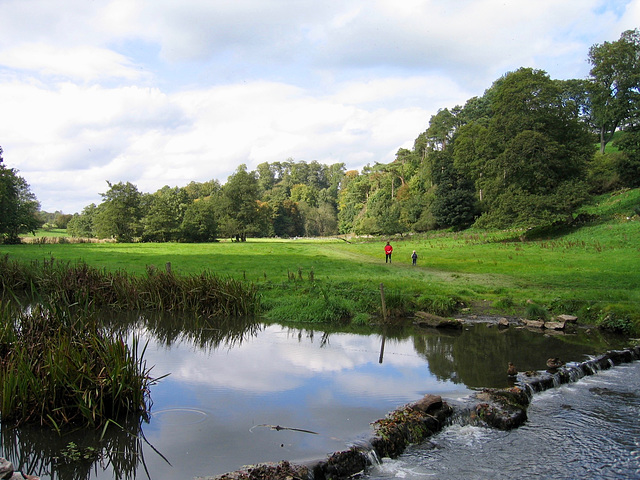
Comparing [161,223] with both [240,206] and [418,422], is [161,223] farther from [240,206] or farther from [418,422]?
[418,422]

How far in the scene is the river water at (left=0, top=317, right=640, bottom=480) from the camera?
7066mm

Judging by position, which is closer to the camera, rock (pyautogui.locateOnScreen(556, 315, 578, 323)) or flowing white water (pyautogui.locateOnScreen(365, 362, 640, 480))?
flowing white water (pyautogui.locateOnScreen(365, 362, 640, 480))

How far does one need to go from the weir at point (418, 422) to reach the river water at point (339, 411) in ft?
0.65

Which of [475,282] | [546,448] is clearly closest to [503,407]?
[546,448]

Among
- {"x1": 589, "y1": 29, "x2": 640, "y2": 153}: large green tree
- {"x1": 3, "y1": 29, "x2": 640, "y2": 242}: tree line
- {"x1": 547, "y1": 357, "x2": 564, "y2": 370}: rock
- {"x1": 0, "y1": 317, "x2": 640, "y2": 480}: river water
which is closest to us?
{"x1": 0, "y1": 317, "x2": 640, "y2": 480}: river water

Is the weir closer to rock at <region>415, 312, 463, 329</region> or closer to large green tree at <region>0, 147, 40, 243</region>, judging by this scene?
rock at <region>415, 312, 463, 329</region>

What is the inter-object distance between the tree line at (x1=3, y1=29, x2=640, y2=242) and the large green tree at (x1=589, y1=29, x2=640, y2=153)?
114mm

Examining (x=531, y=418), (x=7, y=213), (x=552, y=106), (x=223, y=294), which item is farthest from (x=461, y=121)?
(x=531, y=418)

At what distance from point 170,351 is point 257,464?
7746 millimetres

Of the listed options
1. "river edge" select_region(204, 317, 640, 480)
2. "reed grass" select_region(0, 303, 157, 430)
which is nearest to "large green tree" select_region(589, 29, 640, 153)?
"river edge" select_region(204, 317, 640, 480)

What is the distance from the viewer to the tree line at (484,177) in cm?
4088

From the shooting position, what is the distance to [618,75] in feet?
170

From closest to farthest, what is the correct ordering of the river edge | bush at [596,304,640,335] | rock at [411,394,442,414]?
the river edge, rock at [411,394,442,414], bush at [596,304,640,335]

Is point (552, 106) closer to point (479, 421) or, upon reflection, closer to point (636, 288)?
point (636, 288)
